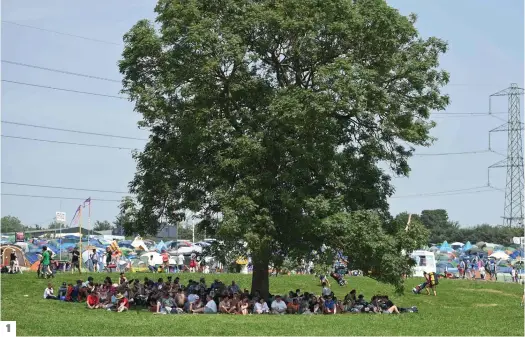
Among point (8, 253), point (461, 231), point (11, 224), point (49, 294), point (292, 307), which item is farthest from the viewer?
point (11, 224)

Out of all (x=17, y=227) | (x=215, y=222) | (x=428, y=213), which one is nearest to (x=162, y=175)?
(x=215, y=222)

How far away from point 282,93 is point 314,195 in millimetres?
4591

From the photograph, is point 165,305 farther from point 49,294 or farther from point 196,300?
point 49,294

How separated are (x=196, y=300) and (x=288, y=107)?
8.74m

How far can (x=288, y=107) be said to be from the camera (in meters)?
31.7

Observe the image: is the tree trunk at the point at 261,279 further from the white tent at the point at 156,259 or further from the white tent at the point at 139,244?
the white tent at the point at 139,244

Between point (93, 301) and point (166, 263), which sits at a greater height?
point (166, 263)

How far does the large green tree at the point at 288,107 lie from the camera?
106 feet

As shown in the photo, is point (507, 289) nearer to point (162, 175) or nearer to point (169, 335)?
point (162, 175)

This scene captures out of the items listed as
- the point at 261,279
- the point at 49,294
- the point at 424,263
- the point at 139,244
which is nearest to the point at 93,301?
the point at 49,294

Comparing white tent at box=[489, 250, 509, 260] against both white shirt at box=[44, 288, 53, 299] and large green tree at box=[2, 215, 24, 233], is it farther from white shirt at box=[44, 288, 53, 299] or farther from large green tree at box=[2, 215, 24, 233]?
large green tree at box=[2, 215, 24, 233]

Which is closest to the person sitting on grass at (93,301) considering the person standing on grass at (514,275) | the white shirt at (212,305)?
the white shirt at (212,305)

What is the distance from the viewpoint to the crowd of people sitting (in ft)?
106

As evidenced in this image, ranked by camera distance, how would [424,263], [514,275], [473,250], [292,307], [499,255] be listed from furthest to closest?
1. [473,250]
2. [499,255]
3. [514,275]
4. [424,263]
5. [292,307]
